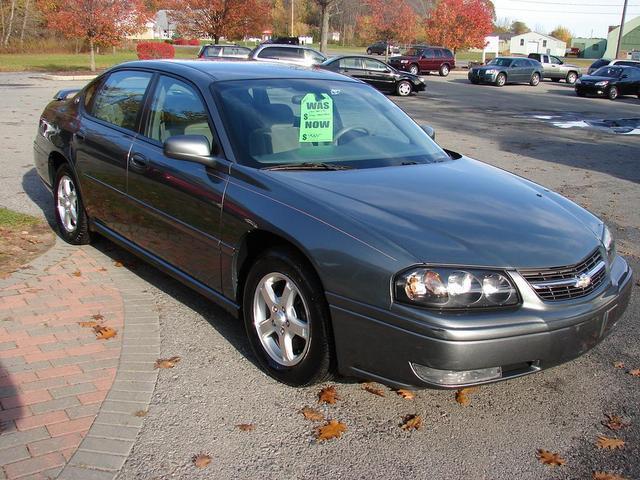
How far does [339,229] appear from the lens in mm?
3252

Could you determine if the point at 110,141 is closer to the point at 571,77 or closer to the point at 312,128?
the point at 312,128

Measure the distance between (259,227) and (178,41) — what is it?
242 feet

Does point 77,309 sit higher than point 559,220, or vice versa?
point 559,220

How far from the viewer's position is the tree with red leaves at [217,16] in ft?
134

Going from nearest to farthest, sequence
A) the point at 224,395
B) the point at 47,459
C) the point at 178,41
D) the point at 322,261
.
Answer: the point at 47,459, the point at 322,261, the point at 224,395, the point at 178,41

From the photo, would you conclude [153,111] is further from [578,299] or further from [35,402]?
[578,299]

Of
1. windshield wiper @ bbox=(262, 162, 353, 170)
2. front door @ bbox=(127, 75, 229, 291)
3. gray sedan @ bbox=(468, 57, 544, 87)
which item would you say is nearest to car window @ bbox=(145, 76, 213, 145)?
front door @ bbox=(127, 75, 229, 291)

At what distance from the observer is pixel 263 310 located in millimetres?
3771

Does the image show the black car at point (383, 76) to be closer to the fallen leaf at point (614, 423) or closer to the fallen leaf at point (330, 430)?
the fallen leaf at point (614, 423)

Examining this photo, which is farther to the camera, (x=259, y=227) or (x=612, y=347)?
(x=612, y=347)

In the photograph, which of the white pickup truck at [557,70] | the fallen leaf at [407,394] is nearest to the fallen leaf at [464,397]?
the fallen leaf at [407,394]

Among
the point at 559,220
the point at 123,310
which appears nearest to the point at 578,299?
the point at 559,220

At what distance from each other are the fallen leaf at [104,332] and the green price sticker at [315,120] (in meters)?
1.72

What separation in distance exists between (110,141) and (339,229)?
2552 mm
